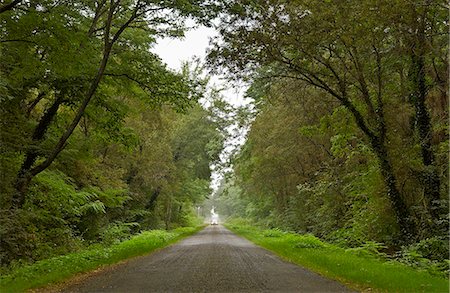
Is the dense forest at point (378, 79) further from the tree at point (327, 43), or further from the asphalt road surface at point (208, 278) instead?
the asphalt road surface at point (208, 278)

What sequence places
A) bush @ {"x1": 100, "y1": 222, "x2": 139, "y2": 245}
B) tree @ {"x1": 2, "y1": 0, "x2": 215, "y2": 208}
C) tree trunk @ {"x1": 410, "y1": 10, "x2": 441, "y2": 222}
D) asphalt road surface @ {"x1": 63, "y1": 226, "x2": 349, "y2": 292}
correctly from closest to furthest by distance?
asphalt road surface @ {"x1": 63, "y1": 226, "x2": 349, "y2": 292}, tree @ {"x1": 2, "y1": 0, "x2": 215, "y2": 208}, tree trunk @ {"x1": 410, "y1": 10, "x2": 441, "y2": 222}, bush @ {"x1": 100, "y1": 222, "x2": 139, "y2": 245}

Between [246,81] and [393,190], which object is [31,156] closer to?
[246,81]

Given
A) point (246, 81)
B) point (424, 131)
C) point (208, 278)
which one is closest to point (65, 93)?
point (246, 81)

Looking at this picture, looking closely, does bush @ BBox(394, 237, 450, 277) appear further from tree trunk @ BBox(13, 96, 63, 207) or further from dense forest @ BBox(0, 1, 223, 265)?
tree trunk @ BBox(13, 96, 63, 207)

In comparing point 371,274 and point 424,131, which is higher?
point 424,131

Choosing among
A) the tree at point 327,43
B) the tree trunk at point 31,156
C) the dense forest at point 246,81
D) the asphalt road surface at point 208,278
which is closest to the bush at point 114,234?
the dense forest at point 246,81

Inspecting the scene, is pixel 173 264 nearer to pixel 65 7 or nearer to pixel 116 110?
pixel 116 110

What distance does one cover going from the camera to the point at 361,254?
46.5 feet

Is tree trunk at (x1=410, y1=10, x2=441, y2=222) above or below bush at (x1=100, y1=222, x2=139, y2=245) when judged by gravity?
above

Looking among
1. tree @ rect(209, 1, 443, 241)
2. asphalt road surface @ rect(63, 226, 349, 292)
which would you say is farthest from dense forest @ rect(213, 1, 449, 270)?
asphalt road surface @ rect(63, 226, 349, 292)

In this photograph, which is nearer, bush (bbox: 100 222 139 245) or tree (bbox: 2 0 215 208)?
tree (bbox: 2 0 215 208)

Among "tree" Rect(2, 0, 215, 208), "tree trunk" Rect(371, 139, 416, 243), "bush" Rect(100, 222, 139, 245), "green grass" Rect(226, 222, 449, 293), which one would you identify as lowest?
"bush" Rect(100, 222, 139, 245)

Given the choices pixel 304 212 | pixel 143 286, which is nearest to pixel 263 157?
pixel 304 212

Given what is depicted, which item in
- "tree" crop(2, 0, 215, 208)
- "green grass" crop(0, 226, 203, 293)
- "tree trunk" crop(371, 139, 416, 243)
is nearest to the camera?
"green grass" crop(0, 226, 203, 293)
